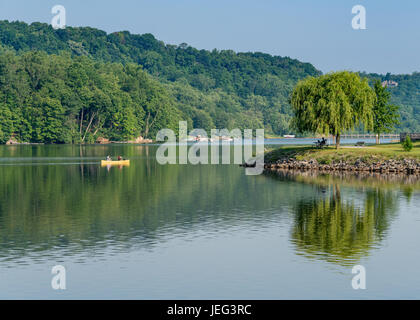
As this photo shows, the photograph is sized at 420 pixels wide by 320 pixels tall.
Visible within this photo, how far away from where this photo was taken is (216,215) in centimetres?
4434

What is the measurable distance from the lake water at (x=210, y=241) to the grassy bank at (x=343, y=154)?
2167 cm

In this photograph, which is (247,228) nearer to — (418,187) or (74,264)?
(74,264)

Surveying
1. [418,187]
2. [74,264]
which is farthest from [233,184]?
[74,264]

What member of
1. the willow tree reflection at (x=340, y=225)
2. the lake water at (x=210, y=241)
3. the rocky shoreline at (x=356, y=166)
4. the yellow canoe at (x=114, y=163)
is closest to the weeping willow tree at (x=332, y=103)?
the rocky shoreline at (x=356, y=166)

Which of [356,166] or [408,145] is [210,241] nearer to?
[356,166]

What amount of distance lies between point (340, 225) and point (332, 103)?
51.6 meters

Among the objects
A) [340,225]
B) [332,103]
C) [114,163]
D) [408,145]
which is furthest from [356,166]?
[340,225]

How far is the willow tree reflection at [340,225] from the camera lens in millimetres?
31922

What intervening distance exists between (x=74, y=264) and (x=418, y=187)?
44221 millimetres

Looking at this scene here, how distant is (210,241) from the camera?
34.8m

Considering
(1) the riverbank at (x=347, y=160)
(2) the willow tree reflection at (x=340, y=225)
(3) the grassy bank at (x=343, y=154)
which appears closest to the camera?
(2) the willow tree reflection at (x=340, y=225)

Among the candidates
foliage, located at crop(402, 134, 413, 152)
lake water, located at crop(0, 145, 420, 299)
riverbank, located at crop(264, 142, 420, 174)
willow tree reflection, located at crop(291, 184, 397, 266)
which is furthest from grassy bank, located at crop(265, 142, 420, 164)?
willow tree reflection, located at crop(291, 184, 397, 266)

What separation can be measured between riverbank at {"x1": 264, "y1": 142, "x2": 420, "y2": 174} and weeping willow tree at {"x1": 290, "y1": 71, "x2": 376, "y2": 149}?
3.56m

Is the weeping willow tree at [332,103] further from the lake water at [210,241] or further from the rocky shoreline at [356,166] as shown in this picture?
the lake water at [210,241]
